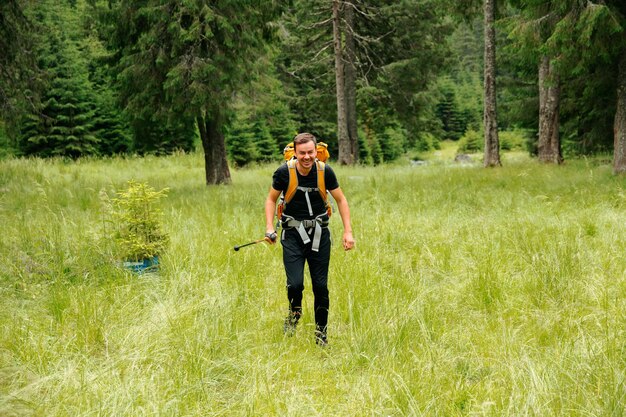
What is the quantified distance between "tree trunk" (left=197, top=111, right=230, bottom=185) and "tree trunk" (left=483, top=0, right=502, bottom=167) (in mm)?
8668

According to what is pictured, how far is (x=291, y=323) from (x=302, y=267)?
1.80 feet

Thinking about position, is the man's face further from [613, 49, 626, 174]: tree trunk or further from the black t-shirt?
[613, 49, 626, 174]: tree trunk

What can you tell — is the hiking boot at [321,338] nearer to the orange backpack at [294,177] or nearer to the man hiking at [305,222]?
the man hiking at [305,222]

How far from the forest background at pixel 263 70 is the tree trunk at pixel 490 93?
33cm

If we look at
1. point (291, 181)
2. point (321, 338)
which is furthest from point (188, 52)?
point (321, 338)

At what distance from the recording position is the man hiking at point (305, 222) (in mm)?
4469

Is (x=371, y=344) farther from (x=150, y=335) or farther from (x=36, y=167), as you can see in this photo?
(x=36, y=167)

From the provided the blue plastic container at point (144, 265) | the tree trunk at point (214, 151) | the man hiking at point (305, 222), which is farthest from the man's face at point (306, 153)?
the tree trunk at point (214, 151)

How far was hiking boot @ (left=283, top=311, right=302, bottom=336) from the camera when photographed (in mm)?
4551

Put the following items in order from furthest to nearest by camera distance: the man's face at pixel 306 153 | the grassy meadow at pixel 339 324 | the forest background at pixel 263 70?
the forest background at pixel 263 70, the man's face at pixel 306 153, the grassy meadow at pixel 339 324

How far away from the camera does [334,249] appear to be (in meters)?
7.03

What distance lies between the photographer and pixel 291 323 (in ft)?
15.4

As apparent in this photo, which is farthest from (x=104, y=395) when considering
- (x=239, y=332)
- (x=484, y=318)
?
(x=484, y=318)

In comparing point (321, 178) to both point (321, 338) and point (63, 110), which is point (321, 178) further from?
point (63, 110)
